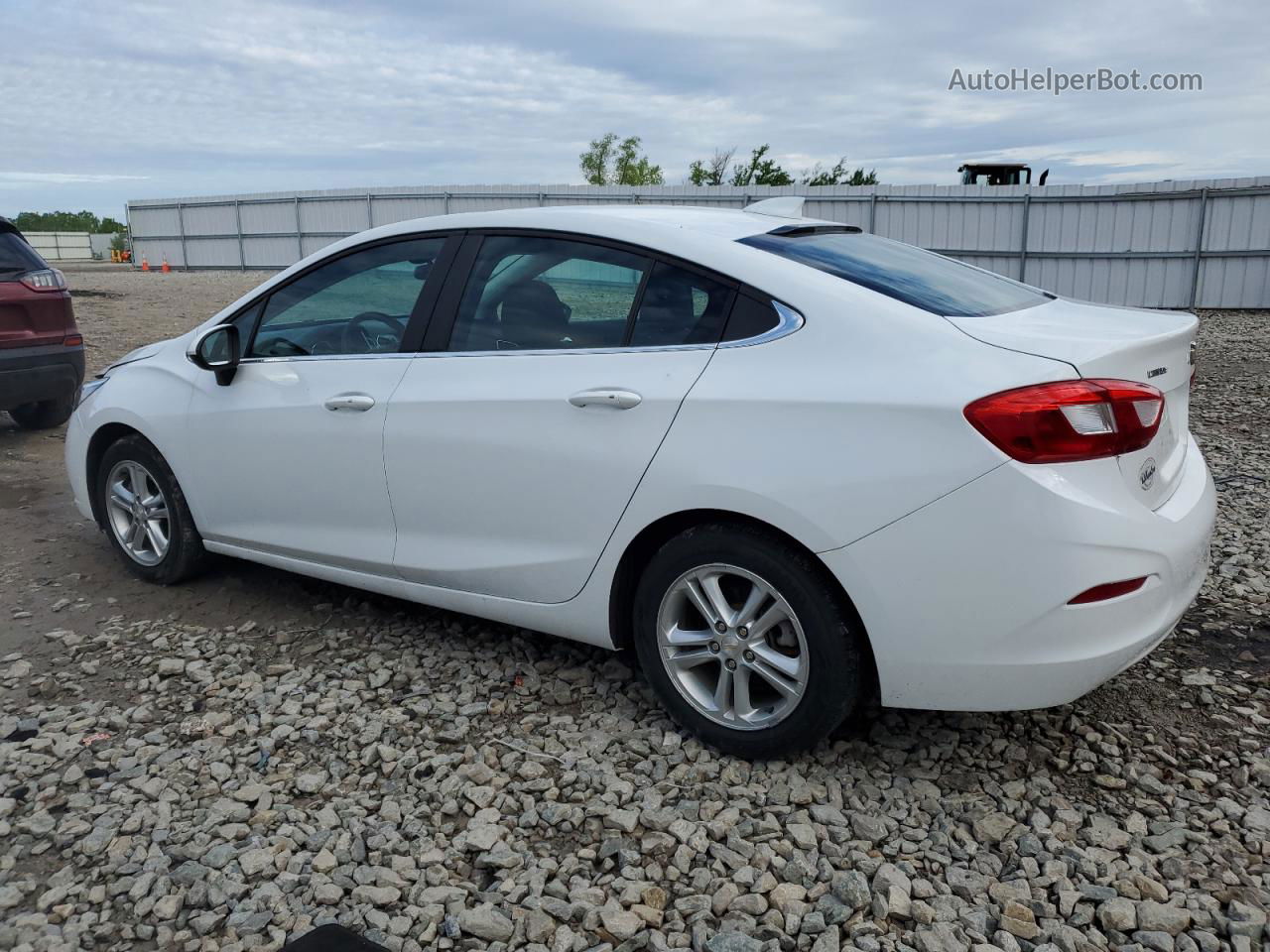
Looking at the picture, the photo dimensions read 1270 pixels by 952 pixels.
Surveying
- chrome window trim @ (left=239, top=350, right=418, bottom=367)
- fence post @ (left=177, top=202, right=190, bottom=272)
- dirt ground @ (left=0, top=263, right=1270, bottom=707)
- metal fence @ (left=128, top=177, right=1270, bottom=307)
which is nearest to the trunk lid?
dirt ground @ (left=0, top=263, right=1270, bottom=707)

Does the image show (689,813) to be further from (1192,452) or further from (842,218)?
(842,218)

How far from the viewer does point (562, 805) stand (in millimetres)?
2980

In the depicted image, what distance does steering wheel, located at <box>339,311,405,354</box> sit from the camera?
3885 mm

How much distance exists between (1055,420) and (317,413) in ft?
8.60

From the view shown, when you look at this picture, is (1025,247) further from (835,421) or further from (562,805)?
(562,805)

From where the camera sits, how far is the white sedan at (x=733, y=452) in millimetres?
2645

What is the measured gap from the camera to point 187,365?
452 centimetres

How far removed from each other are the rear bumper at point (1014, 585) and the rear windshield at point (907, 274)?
66cm

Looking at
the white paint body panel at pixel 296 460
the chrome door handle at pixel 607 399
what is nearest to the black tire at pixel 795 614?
the chrome door handle at pixel 607 399

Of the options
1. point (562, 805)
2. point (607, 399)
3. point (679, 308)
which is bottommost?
point (562, 805)

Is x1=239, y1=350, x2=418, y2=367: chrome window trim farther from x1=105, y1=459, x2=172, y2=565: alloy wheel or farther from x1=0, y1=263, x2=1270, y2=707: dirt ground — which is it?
x1=0, y1=263, x2=1270, y2=707: dirt ground

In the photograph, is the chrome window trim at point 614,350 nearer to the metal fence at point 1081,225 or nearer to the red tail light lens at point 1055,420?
the red tail light lens at point 1055,420

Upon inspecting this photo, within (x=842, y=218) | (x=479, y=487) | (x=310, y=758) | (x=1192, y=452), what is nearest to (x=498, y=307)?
(x=479, y=487)

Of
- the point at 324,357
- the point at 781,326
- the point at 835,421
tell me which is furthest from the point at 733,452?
the point at 324,357
